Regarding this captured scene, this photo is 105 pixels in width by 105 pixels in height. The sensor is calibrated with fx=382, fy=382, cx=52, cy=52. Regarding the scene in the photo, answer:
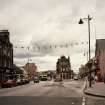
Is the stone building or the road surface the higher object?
the stone building

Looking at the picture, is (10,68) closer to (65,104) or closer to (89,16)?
(89,16)

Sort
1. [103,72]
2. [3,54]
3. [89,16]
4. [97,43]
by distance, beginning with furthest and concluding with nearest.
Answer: [97,43] → [3,54] → [103,72] → [89,16]

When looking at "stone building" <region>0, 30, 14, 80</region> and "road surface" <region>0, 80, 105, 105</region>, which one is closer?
"road surface" <region>0, 80, 105, 105</region>

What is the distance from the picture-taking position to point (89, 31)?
2106 inches

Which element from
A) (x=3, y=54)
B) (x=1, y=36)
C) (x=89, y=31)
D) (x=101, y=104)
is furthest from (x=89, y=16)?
(x=1, y=36)

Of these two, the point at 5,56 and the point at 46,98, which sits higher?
the point at 5,56

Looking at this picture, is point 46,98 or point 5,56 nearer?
point 46,98

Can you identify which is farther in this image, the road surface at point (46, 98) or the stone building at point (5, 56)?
the stone building at point (5, 56)

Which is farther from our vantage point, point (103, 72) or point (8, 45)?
point (8, 45)

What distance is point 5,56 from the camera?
106 metres

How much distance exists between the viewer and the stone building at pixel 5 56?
331ft

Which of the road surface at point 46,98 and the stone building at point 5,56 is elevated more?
the stone building at point 5,56

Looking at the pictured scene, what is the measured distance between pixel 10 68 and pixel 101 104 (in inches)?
3661

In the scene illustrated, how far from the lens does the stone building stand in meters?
101
